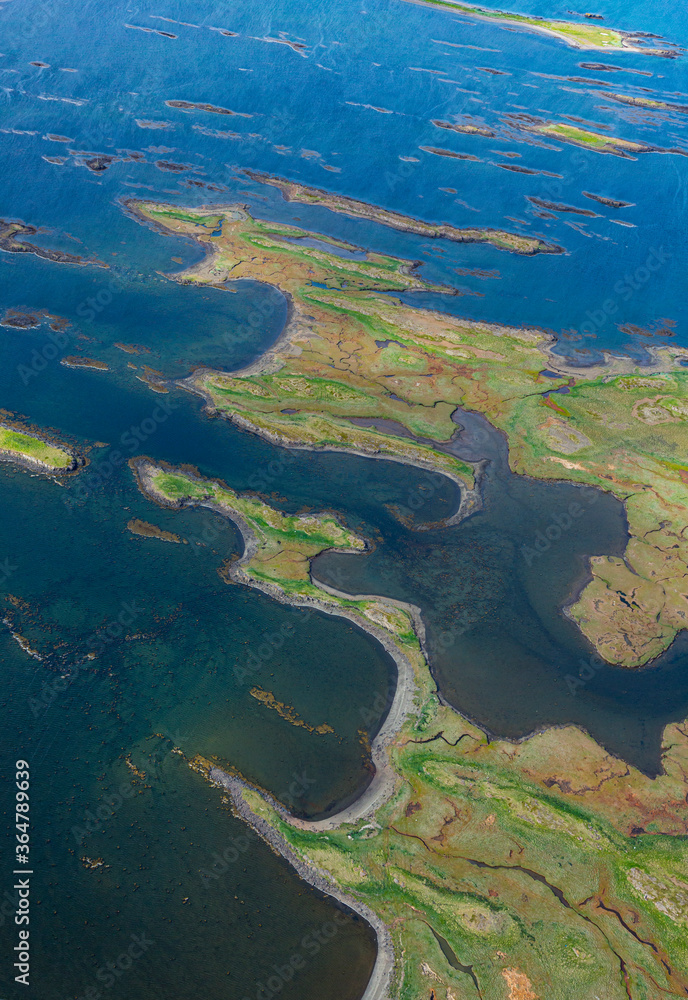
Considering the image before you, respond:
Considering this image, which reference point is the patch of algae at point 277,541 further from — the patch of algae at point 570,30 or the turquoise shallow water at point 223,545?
the patch of algae at point 570,30

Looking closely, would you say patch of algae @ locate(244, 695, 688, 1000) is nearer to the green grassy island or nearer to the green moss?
the green grassy island

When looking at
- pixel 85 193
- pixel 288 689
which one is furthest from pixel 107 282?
pixel 288 689

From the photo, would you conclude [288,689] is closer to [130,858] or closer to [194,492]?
[130,858]

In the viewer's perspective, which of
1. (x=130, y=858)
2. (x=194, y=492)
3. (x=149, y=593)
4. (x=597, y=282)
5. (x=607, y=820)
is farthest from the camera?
(x=597, y=282)

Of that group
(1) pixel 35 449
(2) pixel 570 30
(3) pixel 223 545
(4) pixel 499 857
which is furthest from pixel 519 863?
(2) pixel 570 30

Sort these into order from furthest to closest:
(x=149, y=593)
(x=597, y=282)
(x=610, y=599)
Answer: (x=597, y=282) < (x=610, y=599) < (x=149, y=593)

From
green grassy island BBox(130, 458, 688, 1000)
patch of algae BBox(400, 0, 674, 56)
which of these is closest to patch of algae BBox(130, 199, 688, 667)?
green grassy island BBox(130, 458, 688, 1000)

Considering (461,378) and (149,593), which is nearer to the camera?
(149,593)
